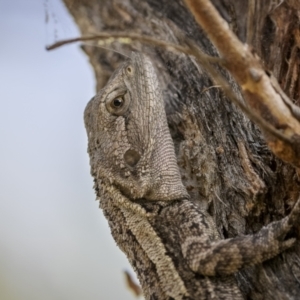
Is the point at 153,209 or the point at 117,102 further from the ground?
the point at 117,102

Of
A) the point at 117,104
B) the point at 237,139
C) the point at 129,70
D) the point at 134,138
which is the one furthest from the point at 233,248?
the point at 129,70

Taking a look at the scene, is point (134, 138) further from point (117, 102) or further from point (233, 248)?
point (233, 248)

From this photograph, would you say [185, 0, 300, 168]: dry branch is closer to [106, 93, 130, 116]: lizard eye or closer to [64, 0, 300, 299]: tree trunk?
[64, 0, 300, 299]: tree trunk

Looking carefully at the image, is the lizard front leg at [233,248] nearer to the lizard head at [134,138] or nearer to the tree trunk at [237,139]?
the tree trunk at [237,139]

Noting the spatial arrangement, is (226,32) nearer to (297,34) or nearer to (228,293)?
(297,34)

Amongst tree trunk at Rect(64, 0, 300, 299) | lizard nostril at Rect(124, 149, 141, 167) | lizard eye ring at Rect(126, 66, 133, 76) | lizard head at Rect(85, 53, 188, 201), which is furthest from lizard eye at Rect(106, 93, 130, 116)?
tree trunk at Rect(64, 0, 300, 299)

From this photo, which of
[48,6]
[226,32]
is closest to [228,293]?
[226,32]

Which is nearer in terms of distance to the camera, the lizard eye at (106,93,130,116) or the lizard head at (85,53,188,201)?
the lizard head at (85,53,188,201)
